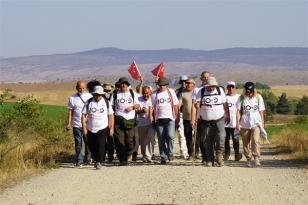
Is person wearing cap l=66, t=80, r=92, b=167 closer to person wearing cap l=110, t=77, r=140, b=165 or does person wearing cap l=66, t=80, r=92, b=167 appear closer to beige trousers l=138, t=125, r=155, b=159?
person wearing cap l=110, t=77, r=140, b=165

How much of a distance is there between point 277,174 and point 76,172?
3931mm

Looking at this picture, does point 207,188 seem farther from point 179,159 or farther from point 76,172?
point 179,159

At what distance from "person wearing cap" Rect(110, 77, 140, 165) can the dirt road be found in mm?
437

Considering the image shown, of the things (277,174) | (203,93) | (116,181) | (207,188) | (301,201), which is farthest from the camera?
(203,93)

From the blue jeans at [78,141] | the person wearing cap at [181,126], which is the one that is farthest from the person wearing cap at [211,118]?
the blue jeans at [78,141]

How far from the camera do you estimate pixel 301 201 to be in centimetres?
1184

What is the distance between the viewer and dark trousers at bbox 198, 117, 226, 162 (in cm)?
1654

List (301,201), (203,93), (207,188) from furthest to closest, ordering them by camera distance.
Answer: (203,93) < (207,188) < (301,201)

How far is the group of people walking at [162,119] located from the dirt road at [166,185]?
0.46 metres

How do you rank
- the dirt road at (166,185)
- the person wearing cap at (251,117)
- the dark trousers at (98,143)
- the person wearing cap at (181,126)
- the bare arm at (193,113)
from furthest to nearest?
the person wearing cap at (181,126) → the person wearing cap at (251,117) → the bare arm at (193,113) → the dark trousers at (98,143) → the dirt road at (166,185)

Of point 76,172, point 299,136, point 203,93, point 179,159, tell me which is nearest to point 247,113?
point 203,93

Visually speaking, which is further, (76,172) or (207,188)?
(76,172)

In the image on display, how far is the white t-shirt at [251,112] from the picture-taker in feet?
55.3

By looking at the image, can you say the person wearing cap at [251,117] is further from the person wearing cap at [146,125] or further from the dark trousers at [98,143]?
the dark trousers at [98,143]
